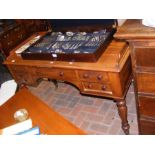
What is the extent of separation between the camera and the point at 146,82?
1871 mm

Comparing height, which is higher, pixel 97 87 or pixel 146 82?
pixel 146 82

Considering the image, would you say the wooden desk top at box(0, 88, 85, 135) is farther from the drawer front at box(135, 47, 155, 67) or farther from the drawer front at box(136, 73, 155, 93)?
the drawer front at box(135, 47, 155, 67)

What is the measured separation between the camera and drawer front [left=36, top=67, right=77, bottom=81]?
242 cm

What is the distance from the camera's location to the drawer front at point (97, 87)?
2.31 meters

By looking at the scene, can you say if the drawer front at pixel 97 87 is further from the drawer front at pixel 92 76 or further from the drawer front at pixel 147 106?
the drawer front at pixel 147 106

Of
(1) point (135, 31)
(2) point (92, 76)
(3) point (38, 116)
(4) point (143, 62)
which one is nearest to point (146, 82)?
(4) point (143, 62)

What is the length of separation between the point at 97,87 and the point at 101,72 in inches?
9.0

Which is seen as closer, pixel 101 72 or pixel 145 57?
pixel 145 57

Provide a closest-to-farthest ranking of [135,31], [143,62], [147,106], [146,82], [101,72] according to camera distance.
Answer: [135,31] → [143,62] → [146,82] → [147,106] → [101,72]

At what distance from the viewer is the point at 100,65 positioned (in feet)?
7.18

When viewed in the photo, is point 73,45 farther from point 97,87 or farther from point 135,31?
point 135,31

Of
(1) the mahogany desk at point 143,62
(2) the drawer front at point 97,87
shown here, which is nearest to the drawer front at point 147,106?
(1) the mahogany desk at point 143,62
